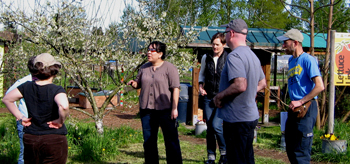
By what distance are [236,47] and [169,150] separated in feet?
5.74

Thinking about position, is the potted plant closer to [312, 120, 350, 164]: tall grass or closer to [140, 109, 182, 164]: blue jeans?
[312, 120, 350, 164]: tall grass

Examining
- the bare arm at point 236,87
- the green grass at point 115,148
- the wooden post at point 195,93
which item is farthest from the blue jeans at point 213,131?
the wooden post at point 195,93

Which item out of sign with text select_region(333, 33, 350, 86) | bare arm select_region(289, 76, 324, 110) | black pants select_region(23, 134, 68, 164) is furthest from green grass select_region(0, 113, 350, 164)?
black pants select_region(23, 134, 68, 164)

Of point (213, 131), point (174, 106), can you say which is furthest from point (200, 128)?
point (174, 106)

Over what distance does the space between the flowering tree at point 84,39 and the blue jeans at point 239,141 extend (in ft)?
9.56

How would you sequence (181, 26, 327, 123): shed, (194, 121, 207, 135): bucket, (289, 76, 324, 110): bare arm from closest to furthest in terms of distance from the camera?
1. (289, 76, 324, 110): bare arm
2. (194, 121, 207, 135): bucket
3. (181, 26, 327, 123): shed

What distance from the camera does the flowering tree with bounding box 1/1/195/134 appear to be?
520 centimetres

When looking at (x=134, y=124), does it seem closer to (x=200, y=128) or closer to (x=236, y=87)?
(x=200, y=128)

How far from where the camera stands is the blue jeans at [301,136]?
329 centimetres

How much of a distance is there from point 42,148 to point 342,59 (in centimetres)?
509

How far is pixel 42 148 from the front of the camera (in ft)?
8.98

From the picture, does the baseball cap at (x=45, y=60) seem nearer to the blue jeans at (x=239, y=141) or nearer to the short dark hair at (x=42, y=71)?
the short dark hair at (x=42, y=71)

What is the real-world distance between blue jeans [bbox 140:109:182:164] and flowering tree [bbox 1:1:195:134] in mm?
1440

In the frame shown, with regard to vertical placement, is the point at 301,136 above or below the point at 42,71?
below
